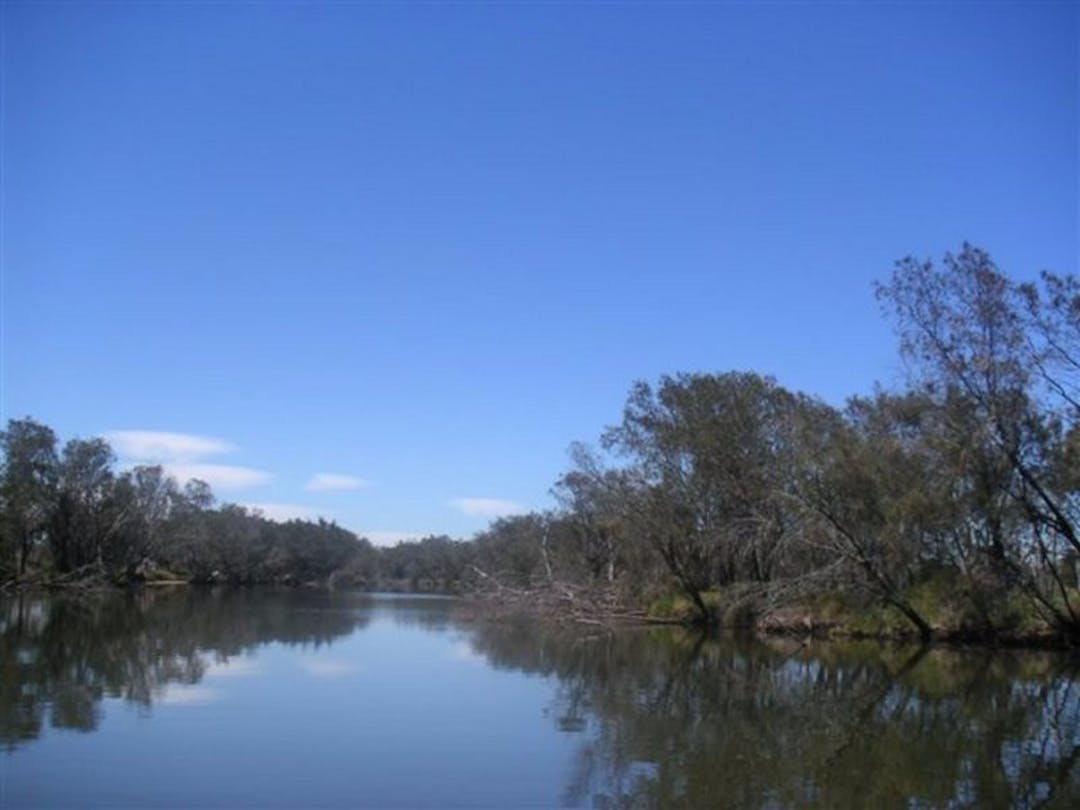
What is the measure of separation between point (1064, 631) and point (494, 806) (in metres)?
32.4

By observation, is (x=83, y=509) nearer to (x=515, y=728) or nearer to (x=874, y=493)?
(x=874, y=493)

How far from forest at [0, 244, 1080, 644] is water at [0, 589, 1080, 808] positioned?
5.85 metres

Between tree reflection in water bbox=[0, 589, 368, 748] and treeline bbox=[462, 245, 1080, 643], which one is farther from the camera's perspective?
treeline bbox=[462, 245, 1080, 643]

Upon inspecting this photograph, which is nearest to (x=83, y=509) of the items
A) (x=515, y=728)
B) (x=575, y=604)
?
(x=575, y=604)

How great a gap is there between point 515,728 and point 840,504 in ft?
86.1

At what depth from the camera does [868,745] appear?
15.6 metres

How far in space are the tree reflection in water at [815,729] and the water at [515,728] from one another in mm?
60

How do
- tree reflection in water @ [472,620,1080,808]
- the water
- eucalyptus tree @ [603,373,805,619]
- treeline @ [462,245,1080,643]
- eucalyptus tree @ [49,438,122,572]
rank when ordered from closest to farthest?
the water → tree reflection in water @ [472,620,1080,808] → treeline @ [462,245,1080,643] → eucalyptus tree @ [603,373,805,619] → eucalyptus tree @ [49,438,122,572]

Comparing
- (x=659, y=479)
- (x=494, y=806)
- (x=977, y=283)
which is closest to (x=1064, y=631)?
(x=977, y=283)

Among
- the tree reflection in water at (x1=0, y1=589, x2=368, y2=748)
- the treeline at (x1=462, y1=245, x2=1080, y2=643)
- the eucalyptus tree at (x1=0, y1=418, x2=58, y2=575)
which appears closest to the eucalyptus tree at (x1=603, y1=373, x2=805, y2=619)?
the treeline at (x1=462, y1=245, x2=1080, y2=643)

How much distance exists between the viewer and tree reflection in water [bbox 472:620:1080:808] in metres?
12.2

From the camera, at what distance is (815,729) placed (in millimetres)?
17172

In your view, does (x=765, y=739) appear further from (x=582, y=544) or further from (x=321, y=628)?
(x=582, y=544)

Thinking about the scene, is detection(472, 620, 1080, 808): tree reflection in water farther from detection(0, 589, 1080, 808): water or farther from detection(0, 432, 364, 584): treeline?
detection(0, 432, 364, 584): treeline
